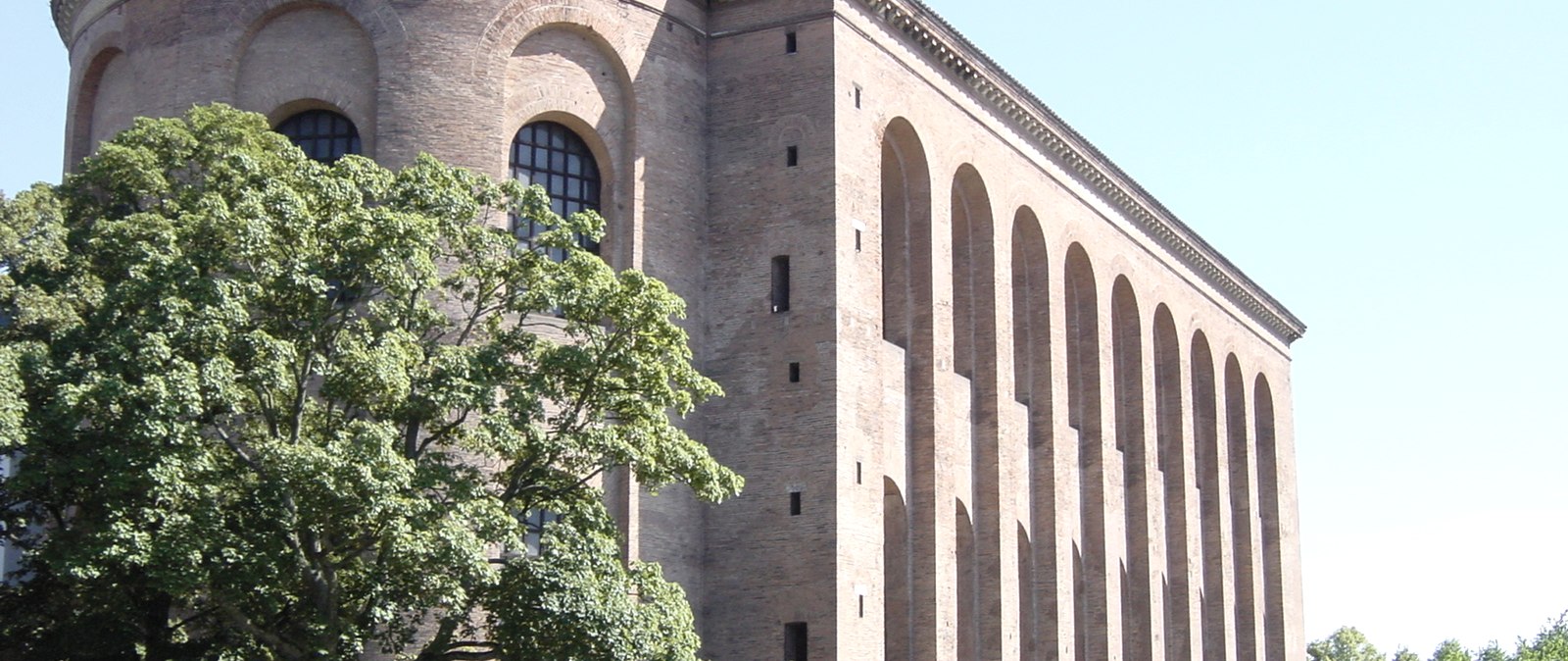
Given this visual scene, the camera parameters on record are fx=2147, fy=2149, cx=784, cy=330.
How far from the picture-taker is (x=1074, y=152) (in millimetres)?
42219

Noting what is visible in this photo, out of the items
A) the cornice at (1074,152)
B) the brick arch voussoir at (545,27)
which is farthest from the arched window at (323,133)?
the cornice at (1074,152)

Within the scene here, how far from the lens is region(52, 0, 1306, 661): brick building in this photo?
31016 mm

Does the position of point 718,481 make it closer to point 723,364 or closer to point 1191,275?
point 723,364

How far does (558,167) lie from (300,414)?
9.57 m

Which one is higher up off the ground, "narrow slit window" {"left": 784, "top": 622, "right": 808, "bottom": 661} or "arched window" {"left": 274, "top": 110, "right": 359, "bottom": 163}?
"arched window" {"left": 274, "top": 110, "right": 359, "bottom": 163}

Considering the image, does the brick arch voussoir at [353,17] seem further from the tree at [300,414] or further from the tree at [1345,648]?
the tree at [1345,648]

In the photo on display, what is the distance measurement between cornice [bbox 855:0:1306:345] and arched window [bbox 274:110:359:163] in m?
8.39

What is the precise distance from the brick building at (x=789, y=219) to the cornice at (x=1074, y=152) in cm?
11

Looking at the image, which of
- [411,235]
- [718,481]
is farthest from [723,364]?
[411,235]

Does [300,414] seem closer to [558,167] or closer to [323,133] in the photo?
[323,133]

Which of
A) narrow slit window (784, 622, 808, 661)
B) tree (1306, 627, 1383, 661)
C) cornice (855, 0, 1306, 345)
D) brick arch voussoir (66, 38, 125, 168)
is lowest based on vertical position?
narrow slit window (784, 622, 808, 661)

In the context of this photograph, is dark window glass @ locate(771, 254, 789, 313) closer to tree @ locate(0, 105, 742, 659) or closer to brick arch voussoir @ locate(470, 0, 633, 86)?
brick arch voussoir @ locate(470, 0, 633, 86)

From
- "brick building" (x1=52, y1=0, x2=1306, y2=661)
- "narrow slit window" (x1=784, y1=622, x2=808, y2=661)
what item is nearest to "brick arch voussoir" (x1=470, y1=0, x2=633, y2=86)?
"brick building" (x1=52, y1=0, x2=1306, y2=661)

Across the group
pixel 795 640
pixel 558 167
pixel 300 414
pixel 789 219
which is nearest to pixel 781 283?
pixel 789 219
